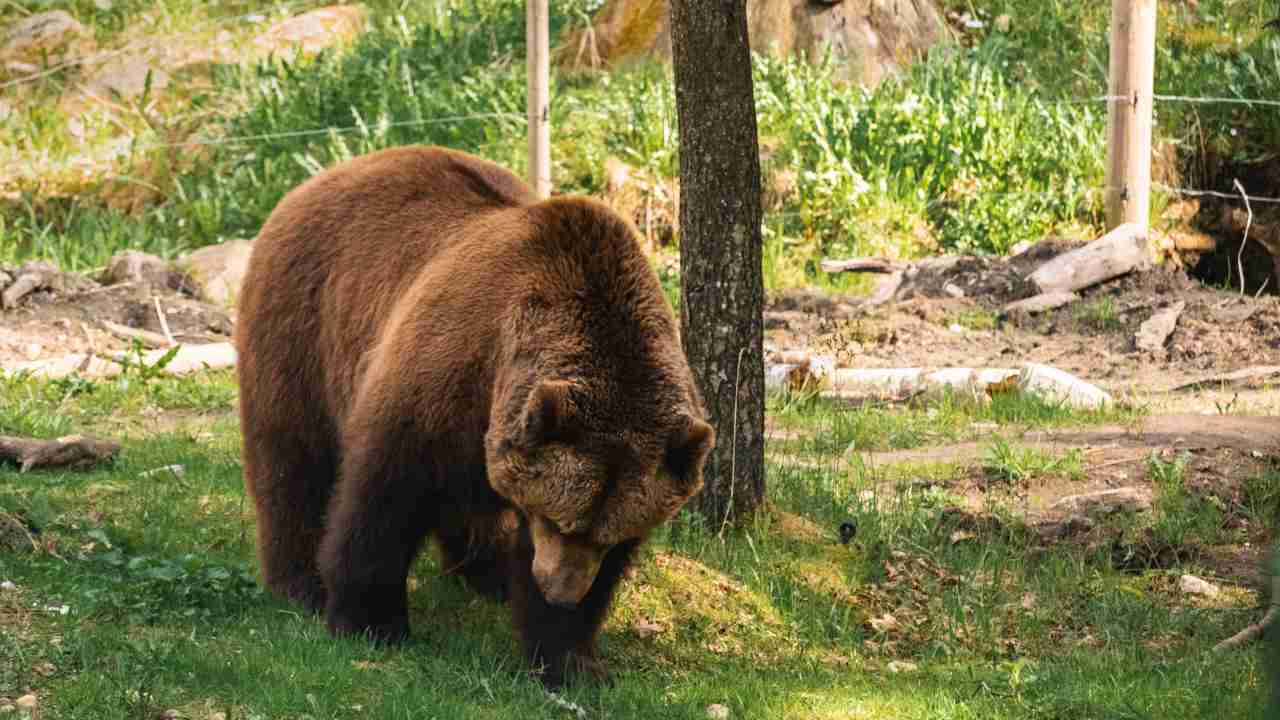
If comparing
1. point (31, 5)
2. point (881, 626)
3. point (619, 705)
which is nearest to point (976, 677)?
point (881, 626)

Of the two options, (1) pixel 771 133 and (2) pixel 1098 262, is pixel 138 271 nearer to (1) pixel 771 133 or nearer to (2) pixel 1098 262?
(1) pixel 771 133

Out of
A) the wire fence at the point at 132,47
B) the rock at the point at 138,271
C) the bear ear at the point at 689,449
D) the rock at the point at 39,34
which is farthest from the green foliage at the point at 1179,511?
the rock at the point at 39,34

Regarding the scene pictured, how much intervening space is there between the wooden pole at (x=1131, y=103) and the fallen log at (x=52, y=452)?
7.81 m

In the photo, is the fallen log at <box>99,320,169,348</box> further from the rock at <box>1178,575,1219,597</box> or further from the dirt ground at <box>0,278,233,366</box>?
the rock at <box>1178,575,1219,597</box>

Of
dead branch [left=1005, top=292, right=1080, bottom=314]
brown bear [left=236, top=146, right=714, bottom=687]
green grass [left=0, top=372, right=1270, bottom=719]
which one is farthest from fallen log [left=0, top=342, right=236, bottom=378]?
dead branch [left=1005, top=292, right=1080, bottom=314]

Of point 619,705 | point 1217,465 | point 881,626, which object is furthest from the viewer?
point 1217,465

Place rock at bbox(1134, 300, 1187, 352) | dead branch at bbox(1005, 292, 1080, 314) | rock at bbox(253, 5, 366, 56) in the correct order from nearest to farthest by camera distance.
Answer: rock at bbox(1134, 300, 1187, 352), dead branch at bbox(1005, 292, 1080, 314), rock at bbox(253, 5, 366, 56)

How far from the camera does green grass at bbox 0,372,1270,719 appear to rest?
4902 millimetres

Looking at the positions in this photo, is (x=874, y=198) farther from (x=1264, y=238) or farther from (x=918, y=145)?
(x=1264, y=238)

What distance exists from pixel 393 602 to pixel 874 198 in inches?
352

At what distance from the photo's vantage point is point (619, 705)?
5.14m

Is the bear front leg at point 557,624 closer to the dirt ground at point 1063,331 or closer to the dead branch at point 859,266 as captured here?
the dirt ground at point 1063,331

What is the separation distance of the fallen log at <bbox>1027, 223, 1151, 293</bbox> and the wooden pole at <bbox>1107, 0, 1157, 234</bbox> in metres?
0.29

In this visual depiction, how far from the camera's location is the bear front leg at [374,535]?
17.1 feet
